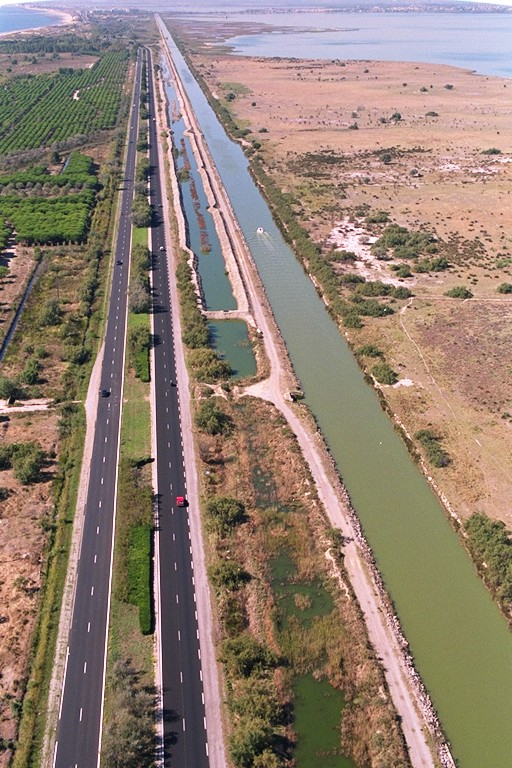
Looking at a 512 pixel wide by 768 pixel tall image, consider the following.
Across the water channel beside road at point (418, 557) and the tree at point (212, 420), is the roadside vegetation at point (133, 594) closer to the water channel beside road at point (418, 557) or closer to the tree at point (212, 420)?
the tree at point (212, 420)

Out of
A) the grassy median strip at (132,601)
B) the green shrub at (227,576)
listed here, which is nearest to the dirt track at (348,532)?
the green shrub at (227,576)

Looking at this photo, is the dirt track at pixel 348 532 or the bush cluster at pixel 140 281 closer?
the dirt track at pixel 348 532

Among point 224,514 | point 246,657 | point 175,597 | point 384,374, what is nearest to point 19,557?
point 175,597

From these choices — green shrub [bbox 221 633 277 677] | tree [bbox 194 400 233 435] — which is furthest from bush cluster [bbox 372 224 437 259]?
green shrub [bbox 221 633 277 677]

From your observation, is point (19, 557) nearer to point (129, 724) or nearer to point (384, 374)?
point (129, 724)

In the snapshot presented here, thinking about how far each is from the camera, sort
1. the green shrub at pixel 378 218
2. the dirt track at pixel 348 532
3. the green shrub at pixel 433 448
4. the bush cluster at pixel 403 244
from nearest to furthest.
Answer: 1. the dirt track at pixel 348 532
2. the green shrub at pixel 433 448
3. the bush cluster at pixel 403 244
4. the green shrub at pixel 378 218

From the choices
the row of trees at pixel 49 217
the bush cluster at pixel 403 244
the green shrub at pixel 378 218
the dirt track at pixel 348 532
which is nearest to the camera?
the dirt track at pixel 348 532
